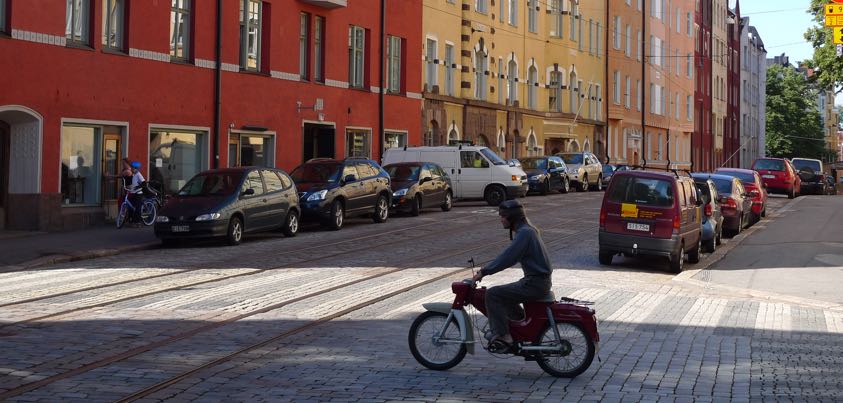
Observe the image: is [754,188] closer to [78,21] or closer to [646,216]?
[646,216]

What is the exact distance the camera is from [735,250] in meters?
24.9

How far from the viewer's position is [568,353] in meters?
9.85

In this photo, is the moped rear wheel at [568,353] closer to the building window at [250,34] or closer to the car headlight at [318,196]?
the car headlight at [318,196]

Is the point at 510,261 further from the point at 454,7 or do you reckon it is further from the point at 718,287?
the point at 454,7

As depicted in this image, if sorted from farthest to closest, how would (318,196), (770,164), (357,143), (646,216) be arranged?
(770,164) < (357,143) < (318,196) < (646,216)

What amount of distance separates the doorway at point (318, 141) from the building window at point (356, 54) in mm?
2180

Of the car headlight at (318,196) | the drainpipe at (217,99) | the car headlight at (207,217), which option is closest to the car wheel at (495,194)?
the drainpipe at (217,99)

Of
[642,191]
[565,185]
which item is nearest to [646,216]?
[642,191]

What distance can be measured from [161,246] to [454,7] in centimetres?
2561

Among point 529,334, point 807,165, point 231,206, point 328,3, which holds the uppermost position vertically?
point 328,3

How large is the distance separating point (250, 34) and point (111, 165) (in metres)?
7.07

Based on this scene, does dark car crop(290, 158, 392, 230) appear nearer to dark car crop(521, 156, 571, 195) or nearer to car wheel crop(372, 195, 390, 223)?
car wheel crop(372, 195, 390, 223)

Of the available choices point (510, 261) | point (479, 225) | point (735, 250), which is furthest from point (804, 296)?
point (479, 225)

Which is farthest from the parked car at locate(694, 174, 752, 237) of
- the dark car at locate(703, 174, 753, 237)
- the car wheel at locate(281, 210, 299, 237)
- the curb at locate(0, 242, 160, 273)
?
the curb at locate(0, 242, 160, 273)
